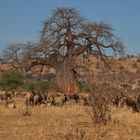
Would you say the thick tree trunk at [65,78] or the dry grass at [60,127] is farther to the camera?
the thick tree trunk at [65,78]

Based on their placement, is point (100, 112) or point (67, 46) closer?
point (100, 112)

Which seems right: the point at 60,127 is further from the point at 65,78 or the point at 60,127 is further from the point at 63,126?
the point at 65,78

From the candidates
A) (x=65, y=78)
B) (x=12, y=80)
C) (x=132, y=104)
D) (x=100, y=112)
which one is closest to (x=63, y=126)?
(x=100, y=112)

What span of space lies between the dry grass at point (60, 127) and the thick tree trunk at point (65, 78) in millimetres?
19688

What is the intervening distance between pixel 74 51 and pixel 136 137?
24.8 meters

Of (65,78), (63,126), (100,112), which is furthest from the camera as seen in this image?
(65,78)

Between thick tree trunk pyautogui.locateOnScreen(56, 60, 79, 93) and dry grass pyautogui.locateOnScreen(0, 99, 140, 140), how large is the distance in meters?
19.7

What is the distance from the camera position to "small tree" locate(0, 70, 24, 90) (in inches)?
1415

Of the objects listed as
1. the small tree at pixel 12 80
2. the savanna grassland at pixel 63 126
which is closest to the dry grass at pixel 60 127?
the savanna grassland at pixel 63 126

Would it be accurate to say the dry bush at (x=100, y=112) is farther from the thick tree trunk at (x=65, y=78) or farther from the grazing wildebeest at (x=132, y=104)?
the thick tree trunk at (x=65, y=78)

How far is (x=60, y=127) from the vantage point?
10.0m

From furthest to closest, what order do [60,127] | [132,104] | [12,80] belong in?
[12,80]
[132,104]
[60,127]

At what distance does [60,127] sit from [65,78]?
23353mm

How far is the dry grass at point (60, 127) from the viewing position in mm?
8750
